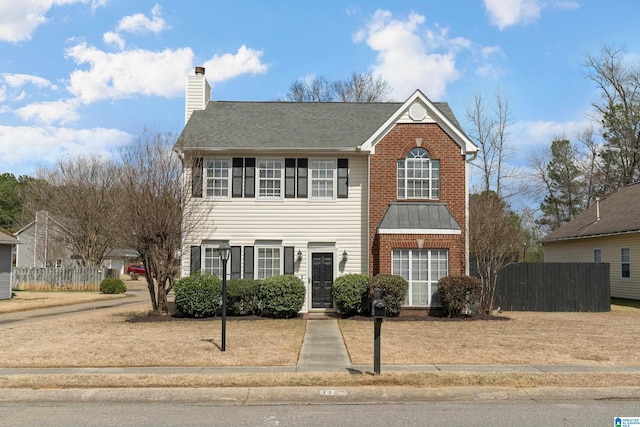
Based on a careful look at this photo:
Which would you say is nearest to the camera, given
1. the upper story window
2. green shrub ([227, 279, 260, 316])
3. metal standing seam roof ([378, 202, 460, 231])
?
green shrub ([227, 279, 260, 316])

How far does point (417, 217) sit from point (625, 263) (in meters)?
14.3

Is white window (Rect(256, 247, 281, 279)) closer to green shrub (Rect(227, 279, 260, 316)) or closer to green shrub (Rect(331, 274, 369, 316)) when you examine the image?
green shrub (Rect(227, 279, 260, 316))

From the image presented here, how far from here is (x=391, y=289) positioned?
16.1 meters

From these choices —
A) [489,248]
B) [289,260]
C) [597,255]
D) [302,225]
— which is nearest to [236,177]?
[302,225]

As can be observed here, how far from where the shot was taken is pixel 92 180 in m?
37.2

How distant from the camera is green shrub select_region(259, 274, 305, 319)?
53.8 feet

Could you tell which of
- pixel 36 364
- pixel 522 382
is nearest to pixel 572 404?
pixel 522 382

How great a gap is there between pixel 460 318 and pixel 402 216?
12.2ft

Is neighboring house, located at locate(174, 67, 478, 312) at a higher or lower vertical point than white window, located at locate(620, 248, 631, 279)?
higher

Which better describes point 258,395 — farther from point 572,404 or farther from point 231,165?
point 231,165

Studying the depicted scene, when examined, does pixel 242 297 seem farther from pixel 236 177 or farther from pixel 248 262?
pixel 236 177

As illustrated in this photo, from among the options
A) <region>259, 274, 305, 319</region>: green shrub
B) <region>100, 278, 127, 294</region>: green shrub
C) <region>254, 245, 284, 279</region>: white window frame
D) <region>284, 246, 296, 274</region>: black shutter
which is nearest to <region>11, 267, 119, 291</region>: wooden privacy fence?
<region>100, 278, 127, 294</region>: green shrub

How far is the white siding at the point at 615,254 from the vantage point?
80.1ft

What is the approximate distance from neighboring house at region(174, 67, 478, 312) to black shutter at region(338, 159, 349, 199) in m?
0.03
